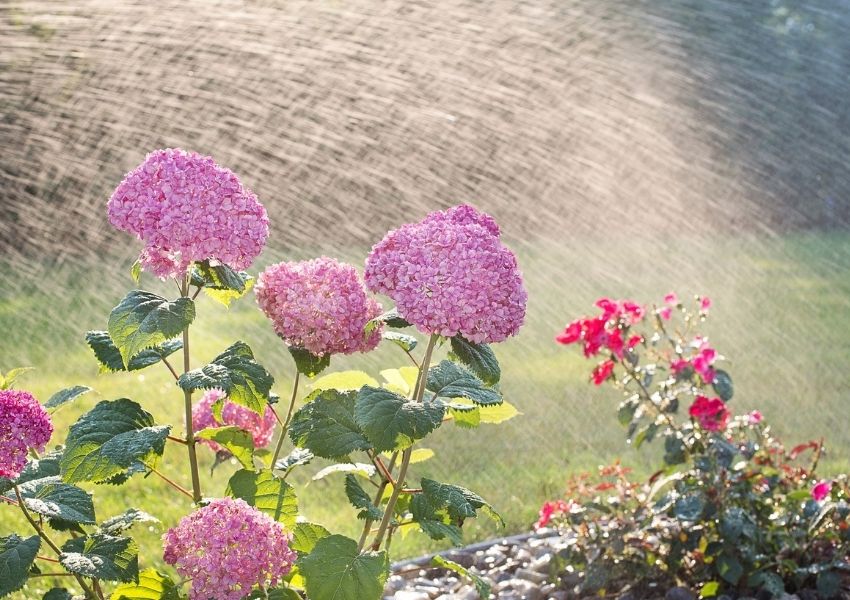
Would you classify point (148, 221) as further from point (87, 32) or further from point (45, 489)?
point (87, 32)

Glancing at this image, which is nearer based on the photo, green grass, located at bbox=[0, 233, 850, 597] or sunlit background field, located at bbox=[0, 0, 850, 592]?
green grass, located at bbox=[0, 233, 850, 597]

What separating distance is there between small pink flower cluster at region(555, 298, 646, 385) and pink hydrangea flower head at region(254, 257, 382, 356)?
1373 millimetres

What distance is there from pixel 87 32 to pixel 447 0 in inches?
143

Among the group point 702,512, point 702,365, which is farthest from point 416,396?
point 702,365

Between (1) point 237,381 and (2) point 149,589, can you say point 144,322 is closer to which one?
(1) point 237,381

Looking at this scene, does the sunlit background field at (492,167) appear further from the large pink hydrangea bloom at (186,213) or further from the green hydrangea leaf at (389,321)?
the large pink hydrangea bloom at (186,213)

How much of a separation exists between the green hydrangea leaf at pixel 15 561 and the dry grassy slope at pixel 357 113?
6.75 metres

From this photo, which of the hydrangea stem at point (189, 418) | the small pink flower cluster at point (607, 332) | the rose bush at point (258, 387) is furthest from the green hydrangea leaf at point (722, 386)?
the hydrangea stem at point (189, 418)

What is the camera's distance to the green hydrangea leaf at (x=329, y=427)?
1.76 metres

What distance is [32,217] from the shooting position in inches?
351

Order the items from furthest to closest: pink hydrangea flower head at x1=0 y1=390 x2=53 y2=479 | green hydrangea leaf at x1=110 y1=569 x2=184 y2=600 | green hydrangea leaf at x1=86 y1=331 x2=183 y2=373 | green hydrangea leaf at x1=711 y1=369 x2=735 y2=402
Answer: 1. green hydrangea leaf at x1=711 y1=369 x2=735 y2=402
2. green hydrangea leaf at x1=110 y1=569 x2=184 y2=600
3. green hydrangea leaf at x1=86 y1=331 x2=183 y2=373
4. pink hydrangea flower head at x1=0 y1=390 x2=53 y2=479

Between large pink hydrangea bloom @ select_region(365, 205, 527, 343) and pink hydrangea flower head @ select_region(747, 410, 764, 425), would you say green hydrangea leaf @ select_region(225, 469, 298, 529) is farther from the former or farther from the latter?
pink hydrangea flower head @ select_region(747, 410, 764, 425)

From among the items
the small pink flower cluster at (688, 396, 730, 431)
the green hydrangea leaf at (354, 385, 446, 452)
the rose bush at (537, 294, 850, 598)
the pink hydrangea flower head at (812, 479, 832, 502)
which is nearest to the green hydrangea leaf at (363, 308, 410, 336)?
the green hydrangea leaf at (354, 385, 446, 452)

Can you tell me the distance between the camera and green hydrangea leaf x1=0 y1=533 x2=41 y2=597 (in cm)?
179
